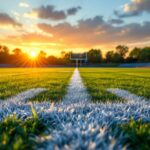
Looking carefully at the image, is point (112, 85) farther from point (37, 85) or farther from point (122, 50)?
point (122, 50)

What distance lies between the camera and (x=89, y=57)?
120 meters

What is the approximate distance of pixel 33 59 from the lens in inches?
4471

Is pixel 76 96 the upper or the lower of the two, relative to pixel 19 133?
lower

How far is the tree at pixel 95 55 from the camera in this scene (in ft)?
388

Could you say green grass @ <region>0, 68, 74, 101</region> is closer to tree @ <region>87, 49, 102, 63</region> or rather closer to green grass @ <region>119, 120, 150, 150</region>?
green grass @ <region>119, 120, 150, 150</region>

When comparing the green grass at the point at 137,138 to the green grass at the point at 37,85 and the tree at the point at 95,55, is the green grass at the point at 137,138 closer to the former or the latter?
the green grass at the point at 37,85

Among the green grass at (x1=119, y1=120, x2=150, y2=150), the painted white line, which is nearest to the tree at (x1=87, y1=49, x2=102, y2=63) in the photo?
the painted white line

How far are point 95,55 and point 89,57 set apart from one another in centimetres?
531

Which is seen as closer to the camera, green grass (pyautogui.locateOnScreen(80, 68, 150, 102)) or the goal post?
green grass (pyautogui.locateOnScreen(80, 68, 150, 102))

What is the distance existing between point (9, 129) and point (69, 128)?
63cm

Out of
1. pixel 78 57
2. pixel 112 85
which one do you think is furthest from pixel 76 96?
pixel 78 57

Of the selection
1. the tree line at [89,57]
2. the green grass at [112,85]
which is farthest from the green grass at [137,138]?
the tree line at [89,57]

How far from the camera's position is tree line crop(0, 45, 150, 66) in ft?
345

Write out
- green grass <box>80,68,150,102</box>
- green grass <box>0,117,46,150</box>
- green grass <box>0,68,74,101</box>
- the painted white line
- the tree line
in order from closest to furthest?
green grass <box>0,117,46,150</box> → the painted white line → green grass <box>80,68,150,102</box> → green grass <box>0,68,74,101</box> → the tree line
